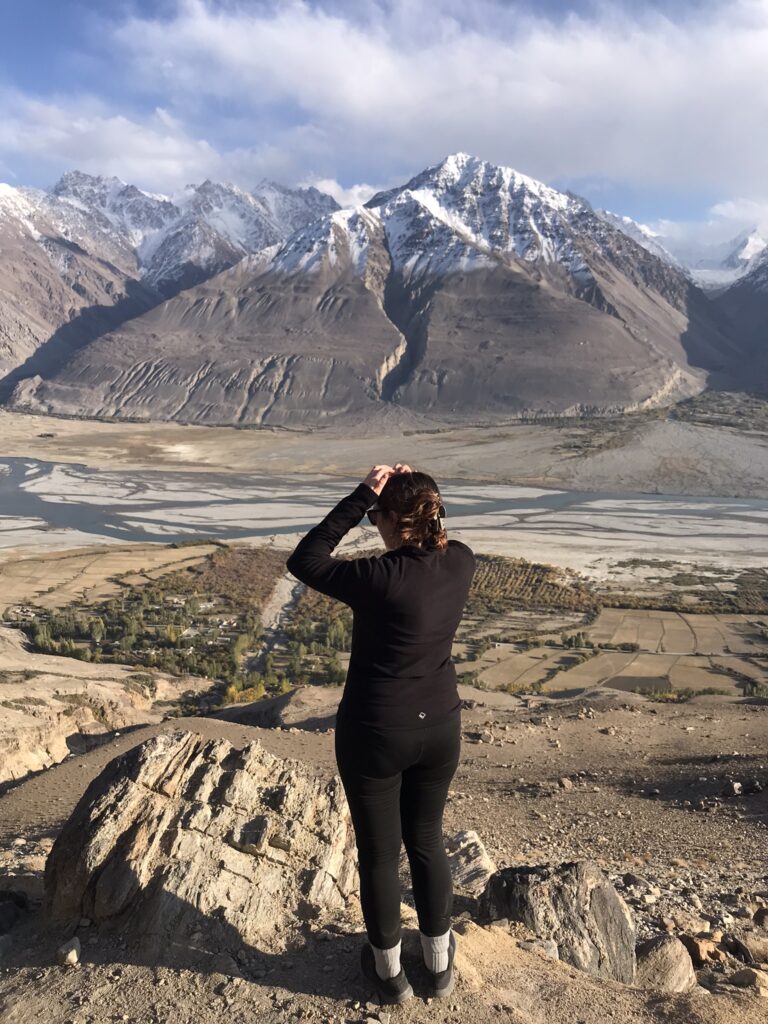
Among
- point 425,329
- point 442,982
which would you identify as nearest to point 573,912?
point 442,982

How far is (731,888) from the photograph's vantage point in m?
4.96

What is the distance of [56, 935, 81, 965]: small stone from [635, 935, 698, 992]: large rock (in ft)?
7.90

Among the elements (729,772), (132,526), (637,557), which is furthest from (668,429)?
(729,772)

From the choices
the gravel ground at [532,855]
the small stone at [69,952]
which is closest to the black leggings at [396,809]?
the gravel ground at [532,855]

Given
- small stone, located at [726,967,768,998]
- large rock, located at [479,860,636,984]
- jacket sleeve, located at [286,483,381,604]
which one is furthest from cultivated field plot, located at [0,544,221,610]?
small stone, located at [726,967,768,998]

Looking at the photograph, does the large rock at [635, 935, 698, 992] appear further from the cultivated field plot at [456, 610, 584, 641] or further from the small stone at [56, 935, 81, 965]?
the cultivated field plot at [456, 610, 584, 641]

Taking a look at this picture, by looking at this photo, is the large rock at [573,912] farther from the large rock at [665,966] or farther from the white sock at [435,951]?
the white sock at [435,951]

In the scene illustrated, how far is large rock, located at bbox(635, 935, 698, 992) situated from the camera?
356cm

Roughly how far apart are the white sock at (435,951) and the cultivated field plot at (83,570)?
92.9 ft

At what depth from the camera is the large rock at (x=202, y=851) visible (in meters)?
3.60

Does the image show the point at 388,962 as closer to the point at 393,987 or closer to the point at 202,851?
the point at 393,987

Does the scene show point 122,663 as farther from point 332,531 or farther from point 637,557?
point 637,557

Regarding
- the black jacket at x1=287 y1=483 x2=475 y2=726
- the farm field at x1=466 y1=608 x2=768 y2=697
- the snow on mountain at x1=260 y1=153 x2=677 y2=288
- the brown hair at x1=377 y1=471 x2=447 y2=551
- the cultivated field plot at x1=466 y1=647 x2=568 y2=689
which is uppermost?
the snow on mountain at x1=260 y1=153 x2=677 y2=288

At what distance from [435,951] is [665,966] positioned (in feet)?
3.91
